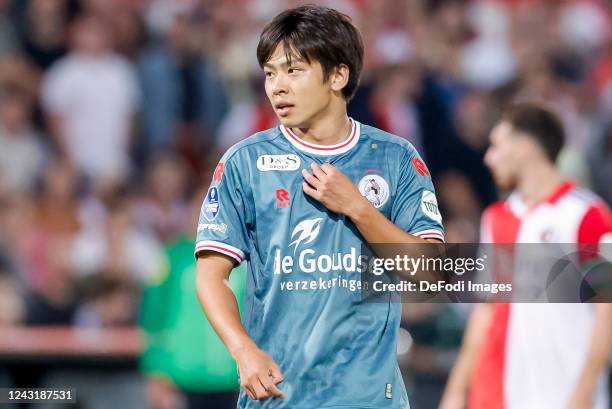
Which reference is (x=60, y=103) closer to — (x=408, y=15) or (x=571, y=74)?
(x=408, y=15)

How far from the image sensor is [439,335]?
9.09m

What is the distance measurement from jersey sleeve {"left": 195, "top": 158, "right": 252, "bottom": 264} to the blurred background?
16.3 ft

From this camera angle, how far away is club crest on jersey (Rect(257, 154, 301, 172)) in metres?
Answer: 4.18

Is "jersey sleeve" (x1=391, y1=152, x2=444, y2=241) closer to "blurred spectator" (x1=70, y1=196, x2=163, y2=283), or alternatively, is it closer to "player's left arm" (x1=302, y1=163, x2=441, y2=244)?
"player's left arm" (x1=302, y1=163, x2=441, y2=244)

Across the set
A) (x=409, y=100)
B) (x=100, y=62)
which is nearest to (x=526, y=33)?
(x=409, y=100)

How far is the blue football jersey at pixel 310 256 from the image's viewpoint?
404 cm

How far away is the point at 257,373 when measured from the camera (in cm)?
376

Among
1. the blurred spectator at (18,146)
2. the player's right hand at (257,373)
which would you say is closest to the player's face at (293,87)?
the player's right hand at (257,373)

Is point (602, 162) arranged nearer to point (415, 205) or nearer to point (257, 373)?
point (415, 205)

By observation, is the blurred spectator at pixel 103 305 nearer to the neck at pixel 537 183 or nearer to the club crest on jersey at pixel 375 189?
the neck at pixel 537 183

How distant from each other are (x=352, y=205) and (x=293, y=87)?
437 mm

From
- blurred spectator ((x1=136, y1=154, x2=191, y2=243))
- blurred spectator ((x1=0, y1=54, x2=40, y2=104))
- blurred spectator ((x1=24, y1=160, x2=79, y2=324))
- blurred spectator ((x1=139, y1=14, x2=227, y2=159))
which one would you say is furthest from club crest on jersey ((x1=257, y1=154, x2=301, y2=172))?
blurred spectator ((x1=0, y1=54, x2=40, y2=104))

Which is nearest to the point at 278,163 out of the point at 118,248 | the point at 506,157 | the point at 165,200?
the point at 506,157

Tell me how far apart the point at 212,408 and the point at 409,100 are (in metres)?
4.60
